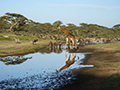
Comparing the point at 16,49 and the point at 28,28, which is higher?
the point at 28,28

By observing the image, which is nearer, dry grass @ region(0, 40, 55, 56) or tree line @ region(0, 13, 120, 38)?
dry grass @ region(0, 40, 55, 56)

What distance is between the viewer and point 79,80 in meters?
8.63

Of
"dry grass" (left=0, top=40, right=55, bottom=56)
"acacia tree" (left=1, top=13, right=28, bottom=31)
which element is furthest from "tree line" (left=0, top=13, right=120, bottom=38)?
"dry grass" (left=0, top=40, right=55, bottom=56)

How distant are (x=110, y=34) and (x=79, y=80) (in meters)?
74.5

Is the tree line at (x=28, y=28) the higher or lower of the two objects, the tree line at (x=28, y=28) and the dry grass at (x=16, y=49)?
the higher

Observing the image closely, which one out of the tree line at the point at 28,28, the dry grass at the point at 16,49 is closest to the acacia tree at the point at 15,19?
the tree line at the point at 28,28

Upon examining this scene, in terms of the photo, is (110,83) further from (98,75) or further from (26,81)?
(26,81)

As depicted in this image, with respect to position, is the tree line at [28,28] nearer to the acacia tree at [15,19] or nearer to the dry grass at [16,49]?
the acacia tree at [15,19]

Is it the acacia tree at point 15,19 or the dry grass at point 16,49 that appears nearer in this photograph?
the dry grass at point 16,49

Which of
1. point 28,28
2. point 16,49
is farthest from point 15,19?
point 16,49

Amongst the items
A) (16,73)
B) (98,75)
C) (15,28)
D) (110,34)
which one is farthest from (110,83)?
(110,34)

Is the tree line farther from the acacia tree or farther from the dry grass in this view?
the dry grass

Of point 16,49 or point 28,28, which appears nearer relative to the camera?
point 16,49

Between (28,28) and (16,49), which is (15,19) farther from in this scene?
(16,49)
